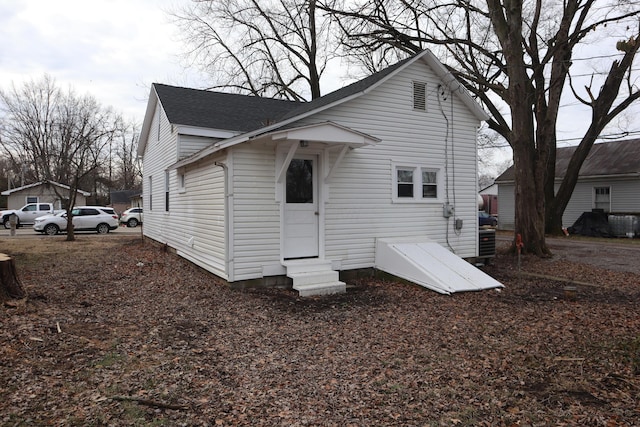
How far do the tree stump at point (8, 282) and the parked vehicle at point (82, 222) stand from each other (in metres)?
16.9

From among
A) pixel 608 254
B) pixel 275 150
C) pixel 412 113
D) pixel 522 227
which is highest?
pixel 412 113

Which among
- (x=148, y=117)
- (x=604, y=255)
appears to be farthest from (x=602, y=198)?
(x=148, y=117)

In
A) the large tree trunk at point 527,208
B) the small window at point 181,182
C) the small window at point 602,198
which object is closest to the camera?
the small window at point 181,182

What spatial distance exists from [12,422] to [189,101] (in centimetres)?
1119

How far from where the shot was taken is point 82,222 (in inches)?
851

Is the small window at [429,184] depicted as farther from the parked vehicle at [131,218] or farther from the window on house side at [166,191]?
the parked vehicle at [131,218]

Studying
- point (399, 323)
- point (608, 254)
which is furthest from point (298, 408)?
point (608, 254)

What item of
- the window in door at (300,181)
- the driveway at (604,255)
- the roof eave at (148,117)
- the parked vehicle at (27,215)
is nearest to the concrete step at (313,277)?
the window in door at (300,181)

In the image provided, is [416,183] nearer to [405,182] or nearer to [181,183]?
[405,182]

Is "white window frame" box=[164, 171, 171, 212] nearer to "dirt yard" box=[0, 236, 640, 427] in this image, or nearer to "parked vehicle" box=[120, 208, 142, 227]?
"dirt yard" box=[0, 236, 640, 427]

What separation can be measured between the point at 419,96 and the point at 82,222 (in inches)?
738

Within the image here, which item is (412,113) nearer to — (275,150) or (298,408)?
(275,150)

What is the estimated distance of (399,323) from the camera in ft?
18.7

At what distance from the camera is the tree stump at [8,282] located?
18.7 feet
